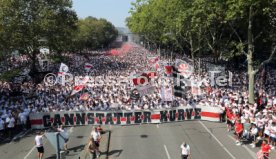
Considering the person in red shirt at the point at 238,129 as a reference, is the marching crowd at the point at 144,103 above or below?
above

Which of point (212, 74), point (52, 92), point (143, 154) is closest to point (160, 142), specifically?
point (143, 154)

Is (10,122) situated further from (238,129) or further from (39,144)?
(238,129)

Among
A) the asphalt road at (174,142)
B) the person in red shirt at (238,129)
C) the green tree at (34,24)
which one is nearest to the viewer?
the asphalt road at (174,142)

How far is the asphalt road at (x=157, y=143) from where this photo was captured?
20047 mm

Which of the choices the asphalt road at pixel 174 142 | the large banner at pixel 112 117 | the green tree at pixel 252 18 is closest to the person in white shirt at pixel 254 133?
the asphalt road at pixel 174 142

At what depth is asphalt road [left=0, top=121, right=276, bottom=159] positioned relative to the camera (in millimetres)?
20047

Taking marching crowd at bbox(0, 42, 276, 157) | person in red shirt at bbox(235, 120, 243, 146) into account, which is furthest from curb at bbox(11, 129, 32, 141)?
person in red shirt at bbox(235, 120, 243, 146)

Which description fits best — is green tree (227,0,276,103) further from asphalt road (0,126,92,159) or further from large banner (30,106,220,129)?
asphalt road (0,126,92,159)

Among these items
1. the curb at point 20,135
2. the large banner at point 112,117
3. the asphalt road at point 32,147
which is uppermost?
the large banner at point 112,117

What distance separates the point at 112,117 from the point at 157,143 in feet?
16.8

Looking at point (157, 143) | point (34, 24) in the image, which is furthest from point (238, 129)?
point (34, 24)

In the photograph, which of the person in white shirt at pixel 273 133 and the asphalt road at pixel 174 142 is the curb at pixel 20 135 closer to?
the asphalt road at pixel 174 142

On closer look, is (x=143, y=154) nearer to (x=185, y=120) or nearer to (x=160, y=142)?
(x=160, y=142)

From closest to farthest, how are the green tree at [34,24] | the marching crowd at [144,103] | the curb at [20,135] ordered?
the marching crowd at [144,103], the curb at [20,135], the green tree at [34,24]
